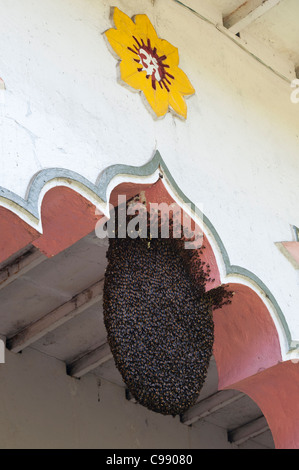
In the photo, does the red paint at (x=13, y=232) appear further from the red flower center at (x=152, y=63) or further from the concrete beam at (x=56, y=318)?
the concrete beam at (x=56, y=318)

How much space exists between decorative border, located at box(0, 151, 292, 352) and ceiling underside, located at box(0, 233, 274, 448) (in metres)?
1.81

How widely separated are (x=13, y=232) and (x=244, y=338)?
5.05 feet

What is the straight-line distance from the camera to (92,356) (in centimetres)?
729

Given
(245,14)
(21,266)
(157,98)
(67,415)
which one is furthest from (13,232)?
(67,415)

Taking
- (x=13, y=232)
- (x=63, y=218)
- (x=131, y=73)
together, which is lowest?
(x=13, y=232)

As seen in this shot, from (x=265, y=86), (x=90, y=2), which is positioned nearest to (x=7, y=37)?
(x=90, y=2)

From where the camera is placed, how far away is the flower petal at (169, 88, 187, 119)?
181 inches

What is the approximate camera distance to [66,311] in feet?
21.9

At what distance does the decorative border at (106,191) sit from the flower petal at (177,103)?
395 millimetres

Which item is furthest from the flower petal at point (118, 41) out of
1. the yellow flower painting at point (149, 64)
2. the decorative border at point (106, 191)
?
the decorative border at point (106, 191)

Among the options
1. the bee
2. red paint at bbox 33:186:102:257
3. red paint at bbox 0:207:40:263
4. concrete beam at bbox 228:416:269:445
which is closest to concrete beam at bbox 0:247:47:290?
the bee

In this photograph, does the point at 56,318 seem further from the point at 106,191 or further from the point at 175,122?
the point at 106,191

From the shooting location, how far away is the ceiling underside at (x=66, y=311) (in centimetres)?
625

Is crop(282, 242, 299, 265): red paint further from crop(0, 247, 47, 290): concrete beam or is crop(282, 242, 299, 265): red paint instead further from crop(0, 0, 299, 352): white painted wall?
crop(0, 247, 47, 290): concrete beam
